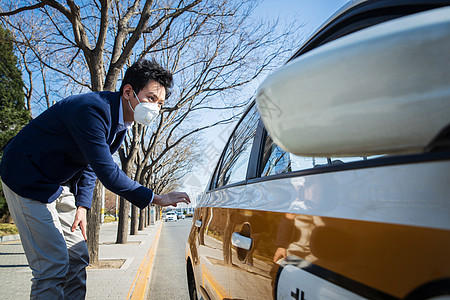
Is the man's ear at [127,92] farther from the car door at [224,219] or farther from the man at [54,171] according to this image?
the car door at [224,219]

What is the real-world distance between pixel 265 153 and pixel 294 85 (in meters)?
1.03

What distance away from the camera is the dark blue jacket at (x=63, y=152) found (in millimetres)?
2184

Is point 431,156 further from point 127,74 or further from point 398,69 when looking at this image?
point 127,74

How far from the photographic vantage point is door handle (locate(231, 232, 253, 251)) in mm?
1455

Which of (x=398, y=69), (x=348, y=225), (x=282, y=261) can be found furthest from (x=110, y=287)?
(x=398, y=69)

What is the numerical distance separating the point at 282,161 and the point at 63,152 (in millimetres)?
1504

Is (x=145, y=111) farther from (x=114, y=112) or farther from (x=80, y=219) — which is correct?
(x=80, y=219)

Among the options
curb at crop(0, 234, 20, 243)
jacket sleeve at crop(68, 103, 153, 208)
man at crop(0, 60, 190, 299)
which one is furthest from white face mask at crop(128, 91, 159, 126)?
curb at crop(0, 234, 20, 243)

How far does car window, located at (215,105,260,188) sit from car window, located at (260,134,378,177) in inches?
11.1

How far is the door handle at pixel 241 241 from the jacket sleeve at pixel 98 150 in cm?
82

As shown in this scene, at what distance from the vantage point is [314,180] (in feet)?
3.65

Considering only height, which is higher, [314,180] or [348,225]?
[314,180]

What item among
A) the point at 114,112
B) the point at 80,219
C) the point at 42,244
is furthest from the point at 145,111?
the point at 42,244

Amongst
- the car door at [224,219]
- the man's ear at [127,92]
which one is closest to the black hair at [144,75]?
the man's ear at [127,92]
